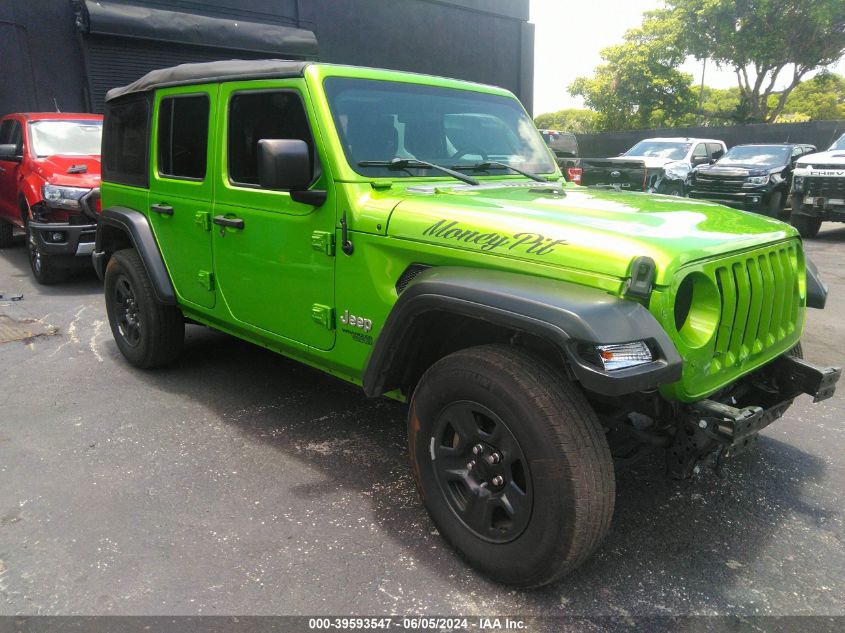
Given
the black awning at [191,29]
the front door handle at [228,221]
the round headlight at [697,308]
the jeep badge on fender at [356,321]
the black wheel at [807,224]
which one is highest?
the black awning at [191,29]

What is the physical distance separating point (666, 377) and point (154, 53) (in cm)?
1394

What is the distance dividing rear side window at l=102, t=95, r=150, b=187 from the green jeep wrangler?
0.19 m

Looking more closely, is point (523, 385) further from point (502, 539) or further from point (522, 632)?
point (522, 632)

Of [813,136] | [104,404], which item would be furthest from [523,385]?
[813,136]

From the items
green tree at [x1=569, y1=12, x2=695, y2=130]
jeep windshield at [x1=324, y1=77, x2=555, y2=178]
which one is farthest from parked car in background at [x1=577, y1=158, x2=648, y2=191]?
green tree at [x1=569, y1=12, x2=695, y2=130]

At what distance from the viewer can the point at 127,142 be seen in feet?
14.8

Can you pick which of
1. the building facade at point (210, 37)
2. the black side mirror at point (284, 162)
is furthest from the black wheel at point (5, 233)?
the black side mirror at point (284, 162)

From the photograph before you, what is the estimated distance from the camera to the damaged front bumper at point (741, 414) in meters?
2.22

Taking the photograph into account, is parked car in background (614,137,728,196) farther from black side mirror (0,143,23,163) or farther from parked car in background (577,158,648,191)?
black side mirror (0,143,23,163)

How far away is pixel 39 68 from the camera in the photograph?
40.5ft

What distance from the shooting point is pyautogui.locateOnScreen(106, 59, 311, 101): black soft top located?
321cm

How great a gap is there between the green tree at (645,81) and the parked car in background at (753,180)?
Result: 70.8 feet

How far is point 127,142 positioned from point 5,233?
6.48m

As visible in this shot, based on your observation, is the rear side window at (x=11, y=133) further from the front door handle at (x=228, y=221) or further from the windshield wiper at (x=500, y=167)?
the windshield wiper at (x=500, y=167)
